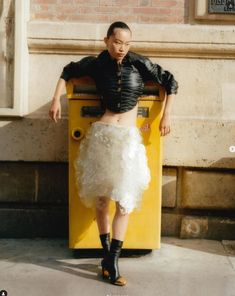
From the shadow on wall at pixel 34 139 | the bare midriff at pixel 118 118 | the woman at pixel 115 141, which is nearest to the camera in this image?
the woman at pixel 115 141

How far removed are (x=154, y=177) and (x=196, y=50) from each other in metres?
1.27

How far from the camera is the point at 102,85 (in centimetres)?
373

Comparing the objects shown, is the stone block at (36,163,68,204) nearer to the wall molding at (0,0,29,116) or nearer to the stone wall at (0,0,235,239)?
the stone wall at (0,0,235,239)

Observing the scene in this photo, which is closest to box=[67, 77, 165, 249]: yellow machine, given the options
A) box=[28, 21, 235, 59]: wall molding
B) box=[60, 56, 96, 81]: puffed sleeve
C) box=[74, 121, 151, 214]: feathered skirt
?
box=[60, 56, 96, 81]: puffed sleeve

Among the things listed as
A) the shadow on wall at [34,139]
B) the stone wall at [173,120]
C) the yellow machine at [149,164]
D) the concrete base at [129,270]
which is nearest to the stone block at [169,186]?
the stone wall at [173,120]

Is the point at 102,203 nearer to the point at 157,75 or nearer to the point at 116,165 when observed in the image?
the point at 116,165

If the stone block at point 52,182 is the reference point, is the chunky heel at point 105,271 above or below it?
below

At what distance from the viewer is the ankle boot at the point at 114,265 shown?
3509mm

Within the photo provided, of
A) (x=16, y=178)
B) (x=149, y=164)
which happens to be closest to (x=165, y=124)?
(x=149, y=164)

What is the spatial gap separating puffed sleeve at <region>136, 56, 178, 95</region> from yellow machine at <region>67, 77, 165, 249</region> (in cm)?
7

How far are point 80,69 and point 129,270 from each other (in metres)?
1.56

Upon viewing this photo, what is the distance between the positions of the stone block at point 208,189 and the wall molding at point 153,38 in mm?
1070

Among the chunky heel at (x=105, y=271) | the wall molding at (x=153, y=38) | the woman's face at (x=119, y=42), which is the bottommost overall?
the chunky heel at (x=105, y=271)

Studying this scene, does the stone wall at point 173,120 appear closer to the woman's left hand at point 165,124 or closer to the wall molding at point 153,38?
the wall molding at point 153,38
